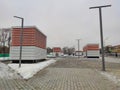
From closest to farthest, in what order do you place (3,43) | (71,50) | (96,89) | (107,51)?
(96,89) → (3,43) → (107,51) → (71,50)

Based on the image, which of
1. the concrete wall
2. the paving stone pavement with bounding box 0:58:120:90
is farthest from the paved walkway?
the concrete wall

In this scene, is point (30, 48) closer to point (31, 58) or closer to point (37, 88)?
point (31, 58)

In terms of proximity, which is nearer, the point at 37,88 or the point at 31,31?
the point at 37,88

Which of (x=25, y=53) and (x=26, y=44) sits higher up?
(x=26, y=44)

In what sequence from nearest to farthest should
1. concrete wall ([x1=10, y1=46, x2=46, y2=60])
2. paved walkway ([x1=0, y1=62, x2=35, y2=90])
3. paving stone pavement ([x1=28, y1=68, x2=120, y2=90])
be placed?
paved walkway ([x1=0, y1=62, x2=35, y2=90]) < paving stone pavement ([x1=28, y1=68, x2=120, y2=90]) < concrete wall ([x1=10, y1=46, x2=46, y2=60])

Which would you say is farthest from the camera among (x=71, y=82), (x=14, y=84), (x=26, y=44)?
(x=26, y=44)

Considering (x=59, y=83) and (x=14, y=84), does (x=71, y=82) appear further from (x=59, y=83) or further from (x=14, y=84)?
(x=14, y=84)

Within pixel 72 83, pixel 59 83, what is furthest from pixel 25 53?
pixel 72 83

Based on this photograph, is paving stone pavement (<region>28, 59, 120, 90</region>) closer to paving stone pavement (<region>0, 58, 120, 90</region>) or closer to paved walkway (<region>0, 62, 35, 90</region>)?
paving stone pavement (<region>0, 58, 120, 90</region>)

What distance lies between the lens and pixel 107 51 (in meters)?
138

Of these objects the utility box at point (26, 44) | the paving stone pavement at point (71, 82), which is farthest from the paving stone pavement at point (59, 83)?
the utility box at point (26, 44)

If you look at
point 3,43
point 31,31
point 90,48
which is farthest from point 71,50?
point 31,31

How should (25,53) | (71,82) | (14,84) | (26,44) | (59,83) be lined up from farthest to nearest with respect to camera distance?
(26,44) < (25,53) < (71,82) < (59,83) < (14,84)

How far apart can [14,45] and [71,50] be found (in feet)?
413
